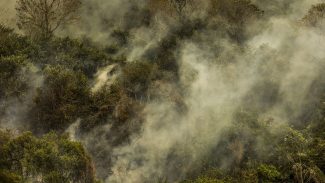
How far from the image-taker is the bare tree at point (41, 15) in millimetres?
31312

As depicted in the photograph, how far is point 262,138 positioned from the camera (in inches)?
888

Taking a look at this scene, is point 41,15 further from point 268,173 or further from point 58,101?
Result: point 268,173

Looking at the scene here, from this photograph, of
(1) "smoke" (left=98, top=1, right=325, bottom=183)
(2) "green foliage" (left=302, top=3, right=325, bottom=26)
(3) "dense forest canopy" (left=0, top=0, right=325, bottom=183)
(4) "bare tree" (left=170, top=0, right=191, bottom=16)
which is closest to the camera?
(3) "dense forest canopy" (left=0, top=0, right=325, bottom=183)

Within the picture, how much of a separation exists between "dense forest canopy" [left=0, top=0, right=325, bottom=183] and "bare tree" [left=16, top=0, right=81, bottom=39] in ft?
0.31

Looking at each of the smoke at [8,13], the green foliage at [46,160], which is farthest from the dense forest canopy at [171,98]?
the smoke at [8,13]

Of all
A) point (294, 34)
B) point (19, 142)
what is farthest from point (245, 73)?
point (19, 142)

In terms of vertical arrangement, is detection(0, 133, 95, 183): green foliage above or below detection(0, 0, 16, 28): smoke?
below

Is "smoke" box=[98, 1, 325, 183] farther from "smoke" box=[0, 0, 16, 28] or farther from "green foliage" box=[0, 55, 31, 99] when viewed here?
"smoke" box=[0, 0, 16, 28]

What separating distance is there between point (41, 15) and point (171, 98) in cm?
1135

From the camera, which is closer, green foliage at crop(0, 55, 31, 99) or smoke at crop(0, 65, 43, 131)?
smoke at crop(0, 65, 43, 131)

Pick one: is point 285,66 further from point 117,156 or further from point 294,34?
point 117,156

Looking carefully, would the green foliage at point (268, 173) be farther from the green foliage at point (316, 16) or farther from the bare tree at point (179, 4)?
the bare tree at point (179, 4)

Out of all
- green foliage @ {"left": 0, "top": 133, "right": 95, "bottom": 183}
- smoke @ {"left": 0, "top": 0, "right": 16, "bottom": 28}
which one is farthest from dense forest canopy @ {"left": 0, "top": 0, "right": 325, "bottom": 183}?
smoke @ {"left": 0, "top": 0, "right": 16, "bottom": 28}

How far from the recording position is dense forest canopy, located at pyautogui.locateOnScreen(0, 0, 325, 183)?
20.6 meters
